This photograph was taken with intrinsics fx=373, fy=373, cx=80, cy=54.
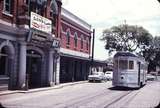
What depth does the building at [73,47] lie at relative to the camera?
4276 centimetres

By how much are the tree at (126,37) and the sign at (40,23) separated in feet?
142

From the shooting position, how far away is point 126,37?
261ft

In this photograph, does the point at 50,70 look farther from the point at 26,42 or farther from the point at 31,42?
the point at 26,42

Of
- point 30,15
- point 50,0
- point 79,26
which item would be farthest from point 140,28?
point 30,15

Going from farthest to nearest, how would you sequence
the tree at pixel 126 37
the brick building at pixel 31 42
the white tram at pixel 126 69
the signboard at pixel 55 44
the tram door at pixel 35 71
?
the tree at pixel 126 37 → the signboard at pixel 55 44 → the tram door at pixel 35 71 → the white tram at pixel 126 69 → the brick building at pixel 31 42

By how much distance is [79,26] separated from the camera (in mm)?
49219

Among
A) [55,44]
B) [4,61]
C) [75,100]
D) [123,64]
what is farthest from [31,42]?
[75,100]

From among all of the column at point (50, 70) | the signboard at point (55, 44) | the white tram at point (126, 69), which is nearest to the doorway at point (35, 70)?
the column at point (50, 70)

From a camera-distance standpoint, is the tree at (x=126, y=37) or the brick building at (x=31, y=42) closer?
the brick building at (x=31, y=42)

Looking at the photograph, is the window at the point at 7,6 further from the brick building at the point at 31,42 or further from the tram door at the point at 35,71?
the tram door at the point at 35,71

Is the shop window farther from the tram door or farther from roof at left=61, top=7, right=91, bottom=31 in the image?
roof at left=61, top=7, right=91, bottom=31

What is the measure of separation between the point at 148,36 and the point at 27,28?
179 ft

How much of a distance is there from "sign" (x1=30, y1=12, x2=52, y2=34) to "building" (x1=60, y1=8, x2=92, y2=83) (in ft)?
21.7

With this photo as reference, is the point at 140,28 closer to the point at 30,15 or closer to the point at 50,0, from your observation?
the point at 50,0
